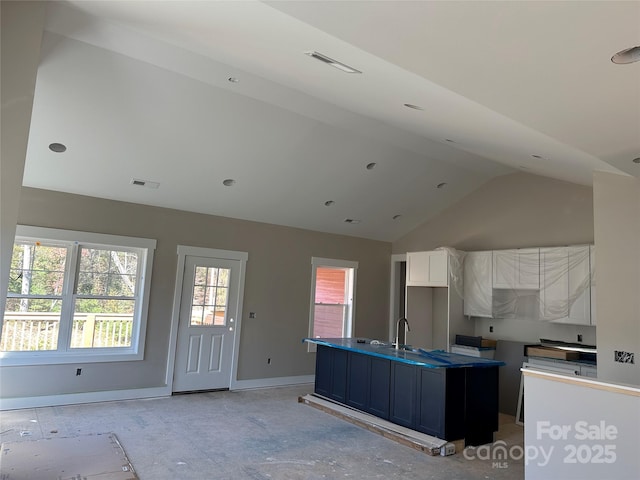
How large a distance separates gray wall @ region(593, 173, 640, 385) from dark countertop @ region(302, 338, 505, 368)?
3.72 feet

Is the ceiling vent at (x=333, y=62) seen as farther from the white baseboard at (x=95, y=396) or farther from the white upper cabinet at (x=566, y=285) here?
the white baseboard at (x=95, y=396)

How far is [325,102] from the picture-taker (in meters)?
4.80

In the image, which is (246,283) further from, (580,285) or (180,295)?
(580,285)

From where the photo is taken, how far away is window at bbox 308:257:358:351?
25.5 feet

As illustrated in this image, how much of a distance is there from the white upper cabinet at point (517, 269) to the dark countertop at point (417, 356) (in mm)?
1600

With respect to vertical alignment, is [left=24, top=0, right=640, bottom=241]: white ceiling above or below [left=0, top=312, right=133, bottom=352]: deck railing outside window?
above

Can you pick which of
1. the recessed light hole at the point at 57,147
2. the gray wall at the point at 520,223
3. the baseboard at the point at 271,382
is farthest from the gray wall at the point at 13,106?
the gray wall at the point at 520,223

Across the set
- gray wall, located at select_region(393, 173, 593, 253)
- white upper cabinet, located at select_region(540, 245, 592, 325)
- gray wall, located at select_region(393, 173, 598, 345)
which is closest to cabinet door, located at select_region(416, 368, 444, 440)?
white upper cabinet, located at select_region(540, 245, 592, 325)

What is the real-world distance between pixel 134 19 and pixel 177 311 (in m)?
4.23

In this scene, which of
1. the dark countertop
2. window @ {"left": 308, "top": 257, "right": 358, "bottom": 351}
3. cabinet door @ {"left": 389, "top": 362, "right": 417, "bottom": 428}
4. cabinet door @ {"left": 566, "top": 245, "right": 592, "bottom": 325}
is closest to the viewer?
the dark countertop

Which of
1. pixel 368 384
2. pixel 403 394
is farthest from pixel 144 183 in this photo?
pixel 403 394

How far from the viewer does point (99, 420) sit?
16.4 feet

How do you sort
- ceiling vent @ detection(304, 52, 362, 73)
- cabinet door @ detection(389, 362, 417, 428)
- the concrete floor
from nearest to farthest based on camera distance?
ceiling vent @ detection(304, 52, 362, 73), the concrete floor, cabinet door @ detection(389, 362, 417, 428)

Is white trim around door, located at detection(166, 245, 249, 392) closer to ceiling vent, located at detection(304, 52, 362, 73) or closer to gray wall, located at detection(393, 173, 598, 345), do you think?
gray wall, located at detection(393, 173, 598, 345)
